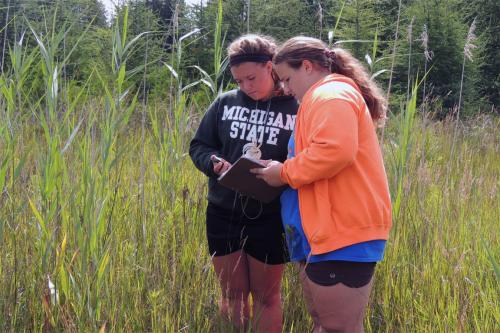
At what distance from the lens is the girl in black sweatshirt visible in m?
2.42

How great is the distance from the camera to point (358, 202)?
1.84 meters

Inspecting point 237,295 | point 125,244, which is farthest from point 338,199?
point 125,244

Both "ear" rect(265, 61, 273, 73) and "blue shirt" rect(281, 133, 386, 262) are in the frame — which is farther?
"ear" rect(265, 61, 273, 73)

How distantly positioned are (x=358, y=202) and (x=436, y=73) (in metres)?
9.69

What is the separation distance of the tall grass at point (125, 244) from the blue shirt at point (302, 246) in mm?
371

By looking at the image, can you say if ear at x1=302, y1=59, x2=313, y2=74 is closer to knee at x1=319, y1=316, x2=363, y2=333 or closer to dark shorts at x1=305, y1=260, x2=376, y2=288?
dark shorts at x1=305, y1=260, x2=376, y2=288

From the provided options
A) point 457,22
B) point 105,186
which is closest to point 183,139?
point 105,186

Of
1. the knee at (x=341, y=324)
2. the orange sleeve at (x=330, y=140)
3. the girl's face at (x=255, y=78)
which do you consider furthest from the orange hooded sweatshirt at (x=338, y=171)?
the girl's face at (x=255, y=78)

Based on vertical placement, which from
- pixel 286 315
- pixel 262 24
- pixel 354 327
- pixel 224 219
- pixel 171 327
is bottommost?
pixel 286 315

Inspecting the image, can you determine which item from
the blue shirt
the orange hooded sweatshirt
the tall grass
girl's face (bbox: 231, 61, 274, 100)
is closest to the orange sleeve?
the orange hooded sweatshirt

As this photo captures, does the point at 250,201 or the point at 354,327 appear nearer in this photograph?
the point at 354,327

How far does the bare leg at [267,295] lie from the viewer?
2.50 meters

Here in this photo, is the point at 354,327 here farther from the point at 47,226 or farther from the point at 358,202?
the point at 47,226

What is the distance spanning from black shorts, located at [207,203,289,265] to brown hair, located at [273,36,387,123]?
72 cm
